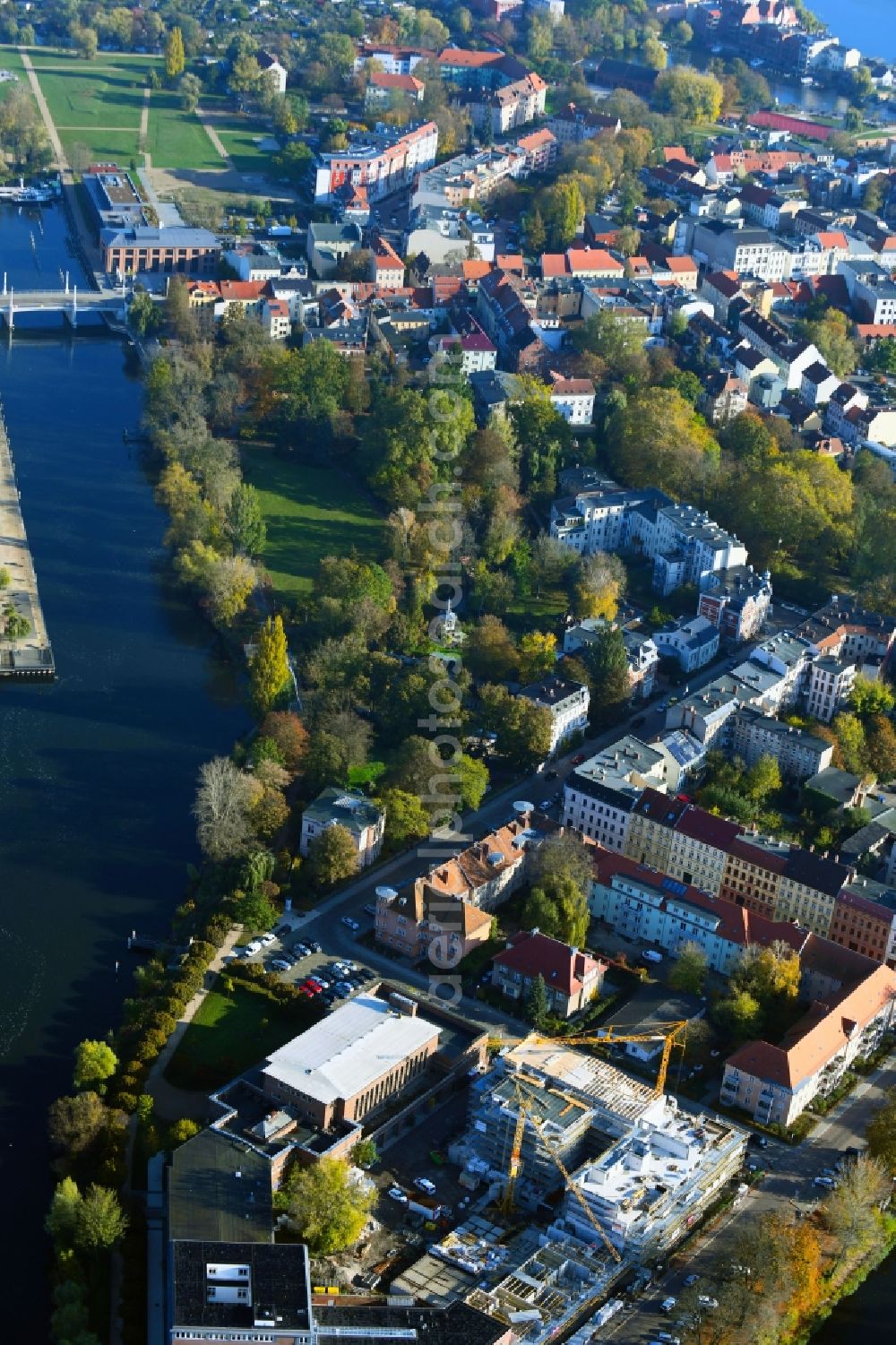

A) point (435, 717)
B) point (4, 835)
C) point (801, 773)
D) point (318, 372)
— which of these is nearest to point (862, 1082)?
point (801, 773)

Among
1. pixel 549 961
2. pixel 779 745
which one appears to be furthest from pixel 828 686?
pixel 549 961

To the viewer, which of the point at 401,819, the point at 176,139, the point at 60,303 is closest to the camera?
the point at 401,819

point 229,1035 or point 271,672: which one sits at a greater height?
point 271,672

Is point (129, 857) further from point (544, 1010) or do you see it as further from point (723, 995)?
point (723, 995)

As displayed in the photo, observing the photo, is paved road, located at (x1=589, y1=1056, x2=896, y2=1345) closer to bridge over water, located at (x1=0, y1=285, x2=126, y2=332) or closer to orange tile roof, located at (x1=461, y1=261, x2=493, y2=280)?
orange tile roof, located at (x1=461, y1=261, x2=493, y2=280)

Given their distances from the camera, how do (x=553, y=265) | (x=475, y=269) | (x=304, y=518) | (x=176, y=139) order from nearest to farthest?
1. (x=304, y=518)
2. (x=475, y=269)
3. (x=553, y=265)
4. (x=176, y=139)

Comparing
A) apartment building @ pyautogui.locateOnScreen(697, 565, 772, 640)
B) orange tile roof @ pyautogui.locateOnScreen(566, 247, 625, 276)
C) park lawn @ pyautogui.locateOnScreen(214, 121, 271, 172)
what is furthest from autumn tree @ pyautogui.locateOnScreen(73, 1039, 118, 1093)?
park lawn @ pyautogui.locateOnScreen(214, 121, 271, 172)

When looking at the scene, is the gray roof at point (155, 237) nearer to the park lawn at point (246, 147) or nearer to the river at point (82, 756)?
the river at point (82, 756)

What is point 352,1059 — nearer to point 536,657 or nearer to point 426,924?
point 426,924

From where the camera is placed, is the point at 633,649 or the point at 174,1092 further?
the point at 633,649
